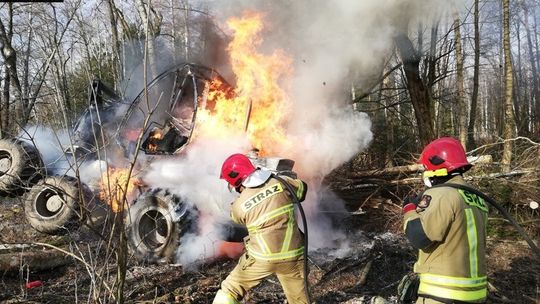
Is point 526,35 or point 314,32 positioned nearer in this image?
point 314,32

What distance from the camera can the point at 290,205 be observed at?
390 cm

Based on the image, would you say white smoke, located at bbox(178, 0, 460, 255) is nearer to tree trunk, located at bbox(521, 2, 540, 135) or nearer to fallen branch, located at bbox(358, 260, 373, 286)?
fallen branch, located at bbox(358, 260, 373, 286)

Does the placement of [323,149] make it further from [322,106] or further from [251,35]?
[251,35]

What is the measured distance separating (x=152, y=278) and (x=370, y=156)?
29.2 feet

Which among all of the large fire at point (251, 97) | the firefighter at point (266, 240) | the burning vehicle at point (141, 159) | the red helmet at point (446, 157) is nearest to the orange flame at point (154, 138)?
the burning vehicle at point (141, 159)

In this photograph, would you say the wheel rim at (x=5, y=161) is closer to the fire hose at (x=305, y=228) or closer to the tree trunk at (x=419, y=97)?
the fire hose at (x=305, y=228)

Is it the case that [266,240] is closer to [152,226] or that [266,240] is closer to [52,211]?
[152,226]

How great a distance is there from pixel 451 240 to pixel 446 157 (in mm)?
564

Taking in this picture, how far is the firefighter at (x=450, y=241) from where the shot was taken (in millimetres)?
2768

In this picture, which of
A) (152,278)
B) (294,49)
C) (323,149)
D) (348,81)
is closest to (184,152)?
(152,278)

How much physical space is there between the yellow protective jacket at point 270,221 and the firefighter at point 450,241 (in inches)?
46.6

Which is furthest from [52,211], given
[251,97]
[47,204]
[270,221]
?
[270,221]

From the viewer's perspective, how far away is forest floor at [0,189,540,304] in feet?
15.8

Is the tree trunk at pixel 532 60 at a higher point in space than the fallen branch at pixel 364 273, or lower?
higher
